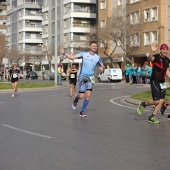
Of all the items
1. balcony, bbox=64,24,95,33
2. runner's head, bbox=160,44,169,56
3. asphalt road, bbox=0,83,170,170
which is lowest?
asphalt road, bbox=0,83,170,170

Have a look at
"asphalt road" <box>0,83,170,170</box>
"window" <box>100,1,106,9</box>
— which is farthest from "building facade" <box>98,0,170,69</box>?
"asphalt road" <box>0,83,170,170</box>

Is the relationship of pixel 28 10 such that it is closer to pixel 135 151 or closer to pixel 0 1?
Answer: pixel 0 1

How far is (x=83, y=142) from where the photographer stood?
796 centimetres

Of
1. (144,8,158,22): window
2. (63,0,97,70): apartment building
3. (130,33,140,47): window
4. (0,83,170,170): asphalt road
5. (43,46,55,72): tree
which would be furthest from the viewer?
(43,46,55,72): tree

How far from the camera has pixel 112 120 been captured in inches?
444

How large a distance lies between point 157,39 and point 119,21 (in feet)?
18.2

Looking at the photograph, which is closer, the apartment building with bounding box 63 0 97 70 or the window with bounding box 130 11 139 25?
the window with bounding box 130 11 139 25

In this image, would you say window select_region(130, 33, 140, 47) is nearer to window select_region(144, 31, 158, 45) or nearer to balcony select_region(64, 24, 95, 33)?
window select_region(144, 31, 158, 45)

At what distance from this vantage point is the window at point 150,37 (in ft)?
168

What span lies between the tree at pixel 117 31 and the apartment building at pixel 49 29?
22140mm

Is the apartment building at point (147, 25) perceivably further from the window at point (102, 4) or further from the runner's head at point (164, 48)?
the runner's head at point (164, 48)

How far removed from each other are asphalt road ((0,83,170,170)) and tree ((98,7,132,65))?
1627 inches

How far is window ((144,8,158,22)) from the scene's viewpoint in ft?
168

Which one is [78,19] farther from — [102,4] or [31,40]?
[31,40]
